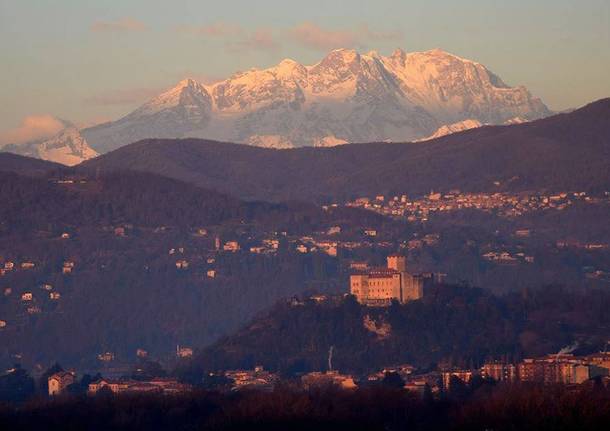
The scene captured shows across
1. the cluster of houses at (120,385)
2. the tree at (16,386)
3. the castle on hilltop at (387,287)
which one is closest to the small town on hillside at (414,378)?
the cluster of houses at (120,385)

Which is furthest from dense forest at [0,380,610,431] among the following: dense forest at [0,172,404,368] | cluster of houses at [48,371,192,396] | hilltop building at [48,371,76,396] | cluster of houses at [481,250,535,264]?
cluster of houses at [481,250,535,264]

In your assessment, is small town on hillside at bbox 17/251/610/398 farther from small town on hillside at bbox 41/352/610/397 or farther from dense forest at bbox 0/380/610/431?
dense forest at bbox 0/380/610/431

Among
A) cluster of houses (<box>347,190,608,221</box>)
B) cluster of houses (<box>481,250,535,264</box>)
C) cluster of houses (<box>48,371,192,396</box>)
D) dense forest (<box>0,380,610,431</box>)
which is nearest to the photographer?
dense forest (<box>0,380,610,431</box>)

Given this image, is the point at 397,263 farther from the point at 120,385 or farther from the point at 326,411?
the point at 326,411

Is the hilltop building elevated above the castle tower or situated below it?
below

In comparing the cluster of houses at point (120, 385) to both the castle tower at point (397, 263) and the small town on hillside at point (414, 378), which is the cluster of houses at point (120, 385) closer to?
the small town on hillside at point (414, 378)

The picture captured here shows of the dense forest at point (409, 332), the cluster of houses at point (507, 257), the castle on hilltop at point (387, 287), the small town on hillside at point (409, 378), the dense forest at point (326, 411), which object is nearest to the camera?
the dense forest at point (326, 411)

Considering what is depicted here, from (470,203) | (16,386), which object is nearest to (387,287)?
(16,386)
